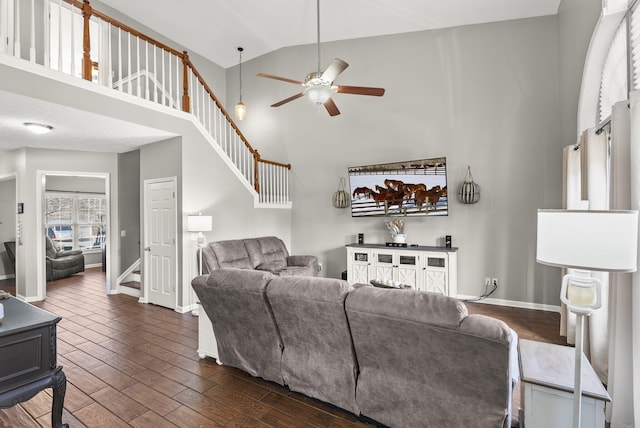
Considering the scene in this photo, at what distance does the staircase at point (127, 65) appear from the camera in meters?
3.87

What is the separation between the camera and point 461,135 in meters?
5.08

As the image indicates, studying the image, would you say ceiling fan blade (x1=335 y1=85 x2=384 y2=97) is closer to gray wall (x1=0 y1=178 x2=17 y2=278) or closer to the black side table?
the black side table

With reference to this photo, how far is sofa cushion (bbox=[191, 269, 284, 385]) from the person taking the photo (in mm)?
2348

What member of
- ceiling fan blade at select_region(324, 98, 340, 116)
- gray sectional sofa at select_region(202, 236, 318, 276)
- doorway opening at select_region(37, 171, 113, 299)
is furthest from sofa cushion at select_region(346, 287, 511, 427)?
doorway opening at select_region(37, 171, 113, 299)

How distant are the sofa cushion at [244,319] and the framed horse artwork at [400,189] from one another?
→ 12.0 ft

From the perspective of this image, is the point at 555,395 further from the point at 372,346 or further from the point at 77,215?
the point at 77,215

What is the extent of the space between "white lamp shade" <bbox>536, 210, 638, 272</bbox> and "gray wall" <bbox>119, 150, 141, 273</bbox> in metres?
6.46

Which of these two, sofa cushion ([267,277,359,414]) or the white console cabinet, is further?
the white console cabinet

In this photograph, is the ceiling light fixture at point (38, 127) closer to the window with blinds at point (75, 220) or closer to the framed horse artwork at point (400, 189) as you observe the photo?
the framed horse artwork at point (400, 189)

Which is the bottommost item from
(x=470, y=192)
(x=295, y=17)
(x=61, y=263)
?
(x=61, y=263)

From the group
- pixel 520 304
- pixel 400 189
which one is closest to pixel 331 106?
pixel 400 189

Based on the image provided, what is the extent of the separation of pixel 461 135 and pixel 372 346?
4.27 metres

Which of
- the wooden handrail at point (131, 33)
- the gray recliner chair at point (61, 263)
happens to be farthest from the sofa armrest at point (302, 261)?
the gray recliner chair at point (61, 263)

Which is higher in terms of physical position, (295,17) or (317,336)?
(295,17)
